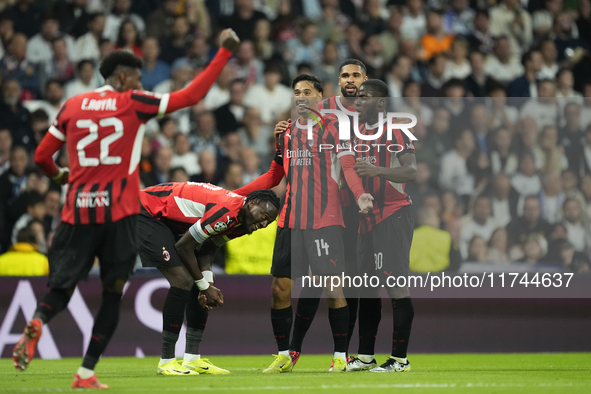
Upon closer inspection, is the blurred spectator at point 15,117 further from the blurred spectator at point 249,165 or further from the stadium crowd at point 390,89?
the blurred spectator at point 249,165

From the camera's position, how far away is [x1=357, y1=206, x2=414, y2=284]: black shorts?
6.82 meters

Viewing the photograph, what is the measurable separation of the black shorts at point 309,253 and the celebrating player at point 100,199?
5.40ft

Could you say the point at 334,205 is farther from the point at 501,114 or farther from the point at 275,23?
the point at 275,23

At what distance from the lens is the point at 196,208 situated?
681 centimetres

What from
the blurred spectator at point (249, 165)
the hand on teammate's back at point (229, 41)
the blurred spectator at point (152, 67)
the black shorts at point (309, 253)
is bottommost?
the black shorts at point (309, 253)

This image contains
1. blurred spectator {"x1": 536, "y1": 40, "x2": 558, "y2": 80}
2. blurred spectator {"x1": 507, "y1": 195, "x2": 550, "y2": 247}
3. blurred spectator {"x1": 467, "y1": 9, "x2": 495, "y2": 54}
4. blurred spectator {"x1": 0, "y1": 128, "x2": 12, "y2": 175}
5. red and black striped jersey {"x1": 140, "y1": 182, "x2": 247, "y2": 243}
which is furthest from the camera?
blurred spectator {"x1": 467, "y1": 9, "x2": 495, "y2": 54}

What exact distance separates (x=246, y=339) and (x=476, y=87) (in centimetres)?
613

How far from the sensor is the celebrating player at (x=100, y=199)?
531 centimetres

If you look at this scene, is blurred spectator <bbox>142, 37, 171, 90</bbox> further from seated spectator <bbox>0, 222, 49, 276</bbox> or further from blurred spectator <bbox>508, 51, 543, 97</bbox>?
blurred spectator <bbox>508, 51, 543, 97</bbox>

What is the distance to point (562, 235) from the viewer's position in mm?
9797

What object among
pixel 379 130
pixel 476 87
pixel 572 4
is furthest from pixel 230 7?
pixel 379 130

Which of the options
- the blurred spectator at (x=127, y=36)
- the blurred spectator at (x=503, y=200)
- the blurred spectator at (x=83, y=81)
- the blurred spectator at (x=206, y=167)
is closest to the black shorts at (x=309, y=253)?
the blurred spectator at (x=503, y=200)

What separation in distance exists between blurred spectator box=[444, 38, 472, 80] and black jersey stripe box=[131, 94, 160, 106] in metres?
8.85

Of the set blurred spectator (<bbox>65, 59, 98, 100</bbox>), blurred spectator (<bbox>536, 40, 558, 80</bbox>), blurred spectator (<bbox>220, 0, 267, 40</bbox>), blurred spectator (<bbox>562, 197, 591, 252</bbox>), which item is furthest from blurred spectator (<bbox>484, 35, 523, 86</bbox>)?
blurred spectator (<bbox>65, 59, 98, 100</bbox>)
